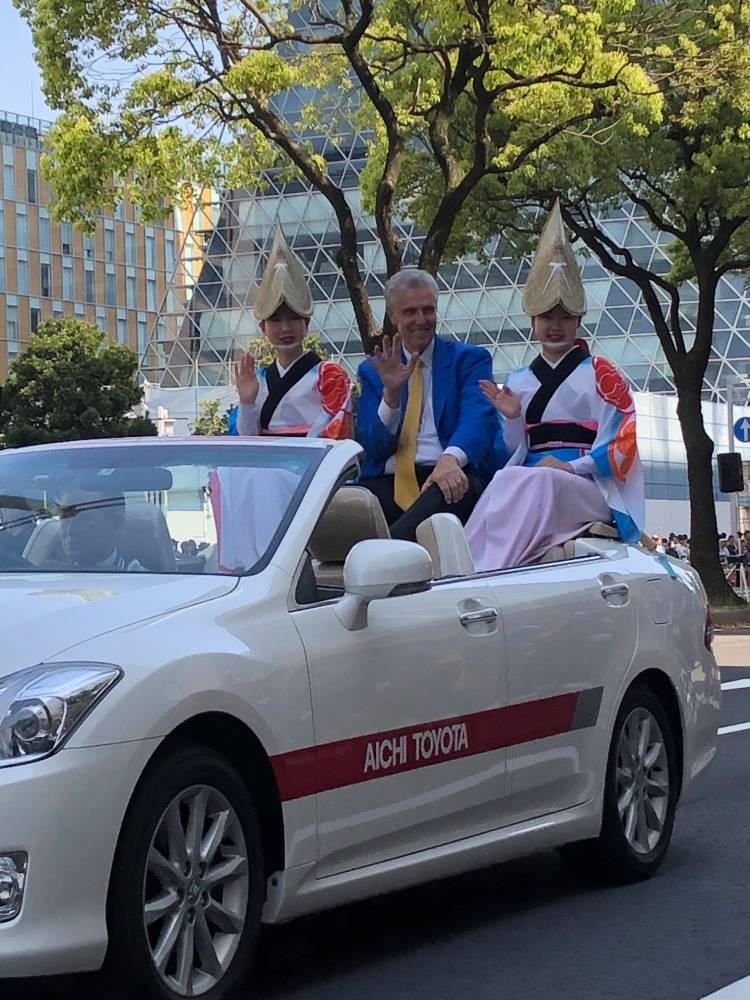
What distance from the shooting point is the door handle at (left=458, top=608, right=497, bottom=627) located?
5.82 metres

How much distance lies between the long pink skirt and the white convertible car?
0.69 ft

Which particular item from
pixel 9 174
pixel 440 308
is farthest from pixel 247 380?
pixel 9 174

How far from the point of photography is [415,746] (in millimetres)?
5492

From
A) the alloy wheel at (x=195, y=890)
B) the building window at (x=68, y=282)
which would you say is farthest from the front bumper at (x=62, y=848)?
the building window at (x=68, y=282)

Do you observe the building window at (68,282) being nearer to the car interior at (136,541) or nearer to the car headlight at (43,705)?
the car interior at (136,541)

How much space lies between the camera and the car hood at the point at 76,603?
4.49m

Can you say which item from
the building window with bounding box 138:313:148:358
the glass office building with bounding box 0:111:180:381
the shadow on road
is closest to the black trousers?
the shadow on road

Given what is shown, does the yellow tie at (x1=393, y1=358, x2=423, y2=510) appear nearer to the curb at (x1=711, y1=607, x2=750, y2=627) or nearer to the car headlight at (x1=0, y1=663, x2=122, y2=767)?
the car headlight at (x1=0, y1=663, x2=122, y2=767)

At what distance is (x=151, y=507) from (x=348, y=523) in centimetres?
71

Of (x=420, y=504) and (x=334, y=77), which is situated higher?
(x=334, y=77)

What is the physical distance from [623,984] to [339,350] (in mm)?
94815

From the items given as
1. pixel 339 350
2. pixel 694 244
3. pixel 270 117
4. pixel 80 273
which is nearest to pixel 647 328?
pixel 339 350

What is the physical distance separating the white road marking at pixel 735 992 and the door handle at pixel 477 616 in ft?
4.19

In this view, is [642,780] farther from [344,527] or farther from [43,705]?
[43,705]
